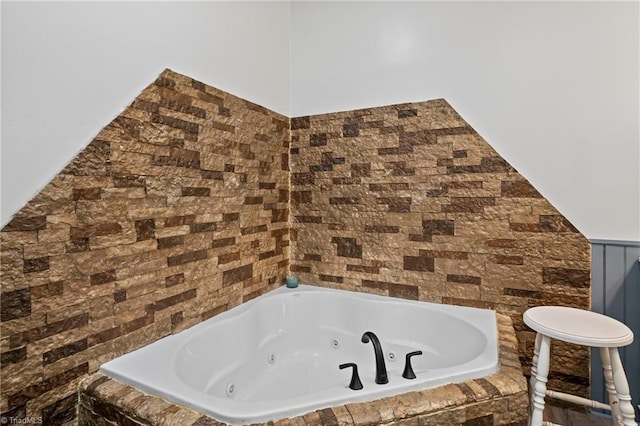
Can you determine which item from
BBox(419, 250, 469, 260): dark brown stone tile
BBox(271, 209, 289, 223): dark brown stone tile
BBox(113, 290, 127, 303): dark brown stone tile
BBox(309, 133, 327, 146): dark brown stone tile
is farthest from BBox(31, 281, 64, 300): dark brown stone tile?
BBox(419, 250, 469, 260): dark brown stone tile

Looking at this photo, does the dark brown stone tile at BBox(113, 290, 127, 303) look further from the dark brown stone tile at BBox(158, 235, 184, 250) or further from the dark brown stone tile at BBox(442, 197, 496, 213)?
the dark brown stone tile at BBox(442, 197, 496, 213)

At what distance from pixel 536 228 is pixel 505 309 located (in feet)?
1.62

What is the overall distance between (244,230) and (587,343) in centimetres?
176

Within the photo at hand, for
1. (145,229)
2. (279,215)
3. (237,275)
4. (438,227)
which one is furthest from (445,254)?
(145,229)

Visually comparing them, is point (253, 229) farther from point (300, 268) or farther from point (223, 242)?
point (300, 268)

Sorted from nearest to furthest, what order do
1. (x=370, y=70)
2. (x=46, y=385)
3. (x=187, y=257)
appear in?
(x=46, y=385) < (x=187, y=257) < (x=370, y=70)

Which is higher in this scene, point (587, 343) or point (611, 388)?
point (587, 343)

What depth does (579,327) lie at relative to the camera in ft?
4.77

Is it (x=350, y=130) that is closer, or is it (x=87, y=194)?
(x=87, y=194)

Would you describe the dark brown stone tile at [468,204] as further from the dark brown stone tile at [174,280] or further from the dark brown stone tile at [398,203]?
the dark brown stone tile at [174,280]

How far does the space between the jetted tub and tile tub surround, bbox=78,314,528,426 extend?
0.11 ft

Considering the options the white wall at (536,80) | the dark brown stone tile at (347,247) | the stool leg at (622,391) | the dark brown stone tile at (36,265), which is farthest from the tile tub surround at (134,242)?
the stool leg at (622,391)

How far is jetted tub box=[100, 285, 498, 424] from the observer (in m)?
1.17

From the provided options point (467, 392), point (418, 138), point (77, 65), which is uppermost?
point (77, 65)
